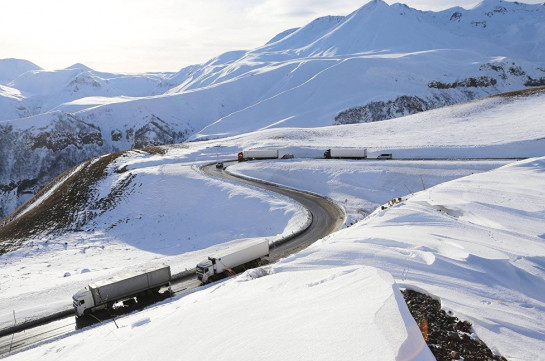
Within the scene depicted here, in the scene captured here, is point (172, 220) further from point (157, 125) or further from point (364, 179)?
point (157, 125)

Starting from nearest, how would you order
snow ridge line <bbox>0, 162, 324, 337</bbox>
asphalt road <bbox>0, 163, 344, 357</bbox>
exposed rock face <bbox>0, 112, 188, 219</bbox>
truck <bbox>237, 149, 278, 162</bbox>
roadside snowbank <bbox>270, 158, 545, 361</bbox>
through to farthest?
roadside snowbank <bbox>270, 158, 545, 361</bbox>, asphalt road <bbox>0, 163, 344, 357</bbox>, snow ridge line <bbox>0, 162, 324, 337</bbox>, truck <bbox>237, 149, 278, 162</bbox>, exposed rock face <bbox>0, 112, 188, 219</bbox>

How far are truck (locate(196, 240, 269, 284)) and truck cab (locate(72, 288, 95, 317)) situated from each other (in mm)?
7690

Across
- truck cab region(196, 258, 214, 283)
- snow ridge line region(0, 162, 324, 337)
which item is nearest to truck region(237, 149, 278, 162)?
snow ridge line region(0, 162, 324, 337)

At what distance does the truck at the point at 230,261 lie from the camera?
89.1ft

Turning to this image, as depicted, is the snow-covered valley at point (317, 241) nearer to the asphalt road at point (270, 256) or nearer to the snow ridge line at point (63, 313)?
the snow ridge line at point (63, 313)

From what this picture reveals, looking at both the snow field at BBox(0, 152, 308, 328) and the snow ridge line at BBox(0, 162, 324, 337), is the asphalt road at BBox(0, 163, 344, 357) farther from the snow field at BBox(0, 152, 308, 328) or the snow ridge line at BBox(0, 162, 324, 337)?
the snow field at BBox(0, 152, 308, 328)

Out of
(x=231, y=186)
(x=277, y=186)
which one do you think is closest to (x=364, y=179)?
(x=277, y=186)

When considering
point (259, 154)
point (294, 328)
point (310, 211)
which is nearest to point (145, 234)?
point (310, 211)

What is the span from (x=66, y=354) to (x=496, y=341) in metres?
15.9

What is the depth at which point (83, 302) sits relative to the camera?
22859 mm

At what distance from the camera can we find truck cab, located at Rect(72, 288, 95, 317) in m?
22.8

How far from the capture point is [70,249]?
43.3 meters

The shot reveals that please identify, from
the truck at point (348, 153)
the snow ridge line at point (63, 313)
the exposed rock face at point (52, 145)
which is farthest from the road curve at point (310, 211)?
the exposed rock face at point (52, 145)

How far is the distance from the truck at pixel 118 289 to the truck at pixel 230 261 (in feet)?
9.15
